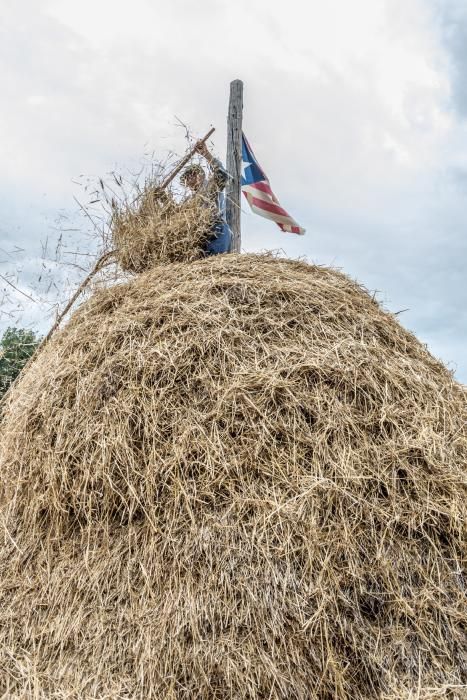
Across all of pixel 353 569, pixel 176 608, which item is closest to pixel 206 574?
pixel 176 608

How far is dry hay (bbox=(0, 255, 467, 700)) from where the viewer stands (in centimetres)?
184

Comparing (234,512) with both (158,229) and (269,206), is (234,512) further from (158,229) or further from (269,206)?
(269,206)

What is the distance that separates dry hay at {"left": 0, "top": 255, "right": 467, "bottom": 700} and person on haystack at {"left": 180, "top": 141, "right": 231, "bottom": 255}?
0.82m

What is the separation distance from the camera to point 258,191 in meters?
4.07

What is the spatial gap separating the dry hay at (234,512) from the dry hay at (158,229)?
683 millimetres

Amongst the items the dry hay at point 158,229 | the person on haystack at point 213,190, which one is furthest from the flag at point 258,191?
the dry hay at point 158,229

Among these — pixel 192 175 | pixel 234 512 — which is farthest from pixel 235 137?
pixel 234 512

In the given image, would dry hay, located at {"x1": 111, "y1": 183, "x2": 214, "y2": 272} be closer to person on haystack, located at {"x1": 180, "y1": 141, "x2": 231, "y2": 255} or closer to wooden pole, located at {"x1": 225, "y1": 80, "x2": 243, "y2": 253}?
person on haystack, located at {"x1": 180, "y1": 141, "x2": 231, "y2": 255}

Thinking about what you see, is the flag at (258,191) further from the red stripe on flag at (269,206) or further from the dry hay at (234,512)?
the dry hay at (234,512)

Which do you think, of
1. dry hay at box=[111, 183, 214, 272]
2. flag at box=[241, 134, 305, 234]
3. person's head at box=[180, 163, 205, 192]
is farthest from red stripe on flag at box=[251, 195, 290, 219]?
dry hay at box=[111, 183, 214, 272]

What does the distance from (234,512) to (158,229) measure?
195cm

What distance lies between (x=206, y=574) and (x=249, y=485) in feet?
1.19

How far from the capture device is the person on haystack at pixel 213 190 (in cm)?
339

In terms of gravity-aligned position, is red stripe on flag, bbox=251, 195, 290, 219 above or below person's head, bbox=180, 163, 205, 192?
above
